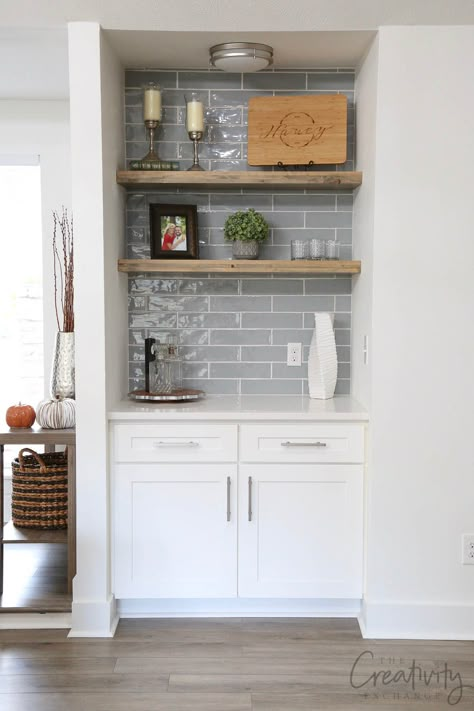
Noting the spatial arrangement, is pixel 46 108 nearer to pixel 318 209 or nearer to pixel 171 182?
pixel 171 182

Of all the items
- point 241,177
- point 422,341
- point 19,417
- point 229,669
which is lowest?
point 229,669

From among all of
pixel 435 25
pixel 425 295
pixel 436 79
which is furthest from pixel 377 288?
pixel 435 25

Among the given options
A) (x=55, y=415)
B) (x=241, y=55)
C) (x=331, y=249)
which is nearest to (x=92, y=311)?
(x=55, y=415)

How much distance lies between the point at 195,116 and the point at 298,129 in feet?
1.50

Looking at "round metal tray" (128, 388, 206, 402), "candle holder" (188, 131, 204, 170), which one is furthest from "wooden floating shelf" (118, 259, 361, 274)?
"round metal tray" (128, 388, 206, 402)

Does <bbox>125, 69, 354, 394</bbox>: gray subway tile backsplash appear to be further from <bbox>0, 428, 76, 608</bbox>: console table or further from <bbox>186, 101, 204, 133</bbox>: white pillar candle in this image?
<bbox>0, 428, 76, 608</bbox>: console table

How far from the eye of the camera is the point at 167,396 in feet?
11.1

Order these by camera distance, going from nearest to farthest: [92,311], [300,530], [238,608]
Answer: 1. [92,311]
2. [300,530]
3. [238,608]

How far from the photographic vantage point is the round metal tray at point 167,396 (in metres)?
3.38

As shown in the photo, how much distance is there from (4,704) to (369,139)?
254 centimetres

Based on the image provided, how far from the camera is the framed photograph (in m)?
3.52

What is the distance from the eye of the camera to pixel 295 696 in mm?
2658

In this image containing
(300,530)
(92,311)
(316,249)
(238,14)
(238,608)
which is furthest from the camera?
(316,249)

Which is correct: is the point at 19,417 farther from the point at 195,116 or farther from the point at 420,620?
the point at 420,620
